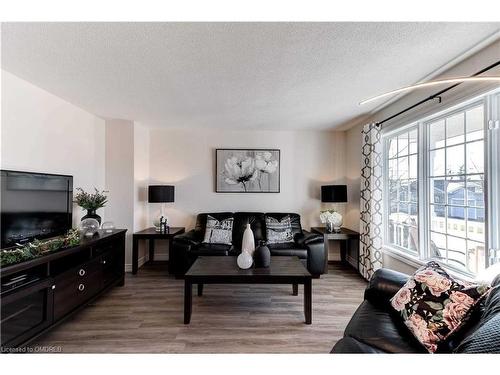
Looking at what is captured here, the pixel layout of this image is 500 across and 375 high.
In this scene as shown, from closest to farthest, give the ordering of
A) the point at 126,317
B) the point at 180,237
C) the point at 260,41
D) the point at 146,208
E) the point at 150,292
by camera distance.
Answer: the point at 260,41
the point at 126,317
the point at 150,292
the point at 180,237
the point at 146,208

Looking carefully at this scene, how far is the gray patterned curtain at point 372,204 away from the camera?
323cm

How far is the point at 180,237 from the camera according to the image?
140 inches

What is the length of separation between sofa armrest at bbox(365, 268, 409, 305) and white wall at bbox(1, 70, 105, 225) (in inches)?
131

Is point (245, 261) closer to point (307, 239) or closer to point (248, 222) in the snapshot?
point (307, 239)

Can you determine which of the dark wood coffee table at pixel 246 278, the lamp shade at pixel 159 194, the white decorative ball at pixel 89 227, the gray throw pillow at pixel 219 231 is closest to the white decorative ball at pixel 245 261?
the dark wood coffee table at pixel 246 278

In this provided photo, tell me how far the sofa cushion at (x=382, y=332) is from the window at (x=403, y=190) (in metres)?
1.67

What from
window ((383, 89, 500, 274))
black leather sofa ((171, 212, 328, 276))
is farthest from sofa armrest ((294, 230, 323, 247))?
window ((383, 89, 500, 274))

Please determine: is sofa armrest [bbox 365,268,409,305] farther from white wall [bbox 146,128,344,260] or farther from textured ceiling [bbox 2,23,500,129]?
white wall [bbox 146,128,344,260]

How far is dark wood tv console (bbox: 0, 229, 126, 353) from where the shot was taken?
1.71 metres

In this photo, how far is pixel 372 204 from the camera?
3.30m
